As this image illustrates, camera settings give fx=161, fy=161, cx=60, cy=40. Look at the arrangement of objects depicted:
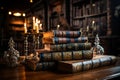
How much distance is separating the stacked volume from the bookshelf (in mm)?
2359

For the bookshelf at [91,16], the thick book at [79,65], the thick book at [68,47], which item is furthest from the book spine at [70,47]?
the bookshelf at [91,16]

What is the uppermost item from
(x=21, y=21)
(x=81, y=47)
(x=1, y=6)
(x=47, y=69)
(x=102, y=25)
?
(x=1, y=6)

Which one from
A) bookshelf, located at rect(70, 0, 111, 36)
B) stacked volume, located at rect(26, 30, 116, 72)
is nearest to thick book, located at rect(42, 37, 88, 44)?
stacked volume, located at rect(26, 30, 116, 72)

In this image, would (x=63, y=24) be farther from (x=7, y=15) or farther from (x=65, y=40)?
(x=65, y=40)

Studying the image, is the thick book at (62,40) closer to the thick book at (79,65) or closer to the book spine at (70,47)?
the book spine at (70,47)

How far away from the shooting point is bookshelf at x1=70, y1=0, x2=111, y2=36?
3.79 m

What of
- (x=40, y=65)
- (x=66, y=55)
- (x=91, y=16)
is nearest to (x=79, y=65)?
(x=66, y=55)

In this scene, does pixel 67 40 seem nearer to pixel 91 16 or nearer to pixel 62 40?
pixel 62 40

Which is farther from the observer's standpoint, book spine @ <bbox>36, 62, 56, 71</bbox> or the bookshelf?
the bookshelf

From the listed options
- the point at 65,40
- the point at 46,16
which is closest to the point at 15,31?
the point at 46,16

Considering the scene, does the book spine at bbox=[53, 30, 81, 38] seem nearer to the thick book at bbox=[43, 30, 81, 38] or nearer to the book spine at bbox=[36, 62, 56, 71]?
the thick book at bbox=[43, 30, 81, 38]

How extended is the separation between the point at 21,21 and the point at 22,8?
0.62m

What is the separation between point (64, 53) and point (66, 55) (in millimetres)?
18

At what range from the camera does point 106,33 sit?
3.81 meters
